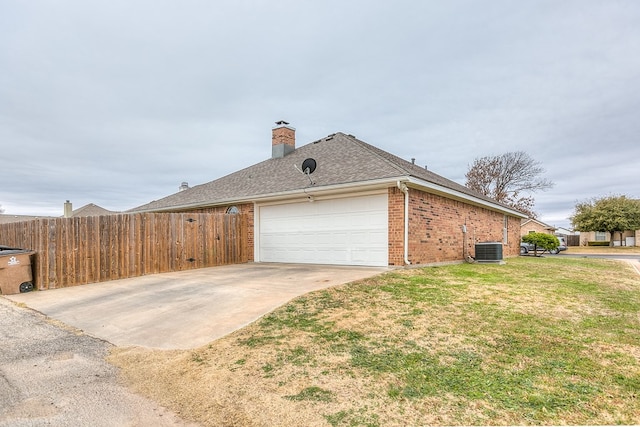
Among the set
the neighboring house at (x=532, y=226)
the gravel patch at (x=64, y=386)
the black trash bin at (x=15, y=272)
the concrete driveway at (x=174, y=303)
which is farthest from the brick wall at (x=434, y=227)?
the neighboring house at (x=532, y=226)

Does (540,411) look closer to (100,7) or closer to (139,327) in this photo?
(139,327)

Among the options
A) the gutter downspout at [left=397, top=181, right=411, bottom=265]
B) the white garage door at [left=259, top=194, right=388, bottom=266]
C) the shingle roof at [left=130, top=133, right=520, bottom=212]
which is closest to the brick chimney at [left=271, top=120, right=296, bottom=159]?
the shingle roof at [left=130, top=133, right=520, bottom=212]

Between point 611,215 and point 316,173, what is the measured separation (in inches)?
1600

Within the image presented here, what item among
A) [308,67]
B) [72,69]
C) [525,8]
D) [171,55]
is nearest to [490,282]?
[525,8]

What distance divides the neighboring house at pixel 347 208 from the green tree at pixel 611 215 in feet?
104

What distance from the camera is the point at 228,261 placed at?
1233 centimetres

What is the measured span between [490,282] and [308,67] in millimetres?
10812

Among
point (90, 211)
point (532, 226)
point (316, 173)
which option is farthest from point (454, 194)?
point (90, 211)

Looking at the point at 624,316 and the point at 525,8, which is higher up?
the point at 525,8

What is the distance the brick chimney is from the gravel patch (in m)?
11.8

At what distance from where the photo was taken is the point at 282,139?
1564 cm

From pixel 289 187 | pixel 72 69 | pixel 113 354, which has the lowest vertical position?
pixel 113 354

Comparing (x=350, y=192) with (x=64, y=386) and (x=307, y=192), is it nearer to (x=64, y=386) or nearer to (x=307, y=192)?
(x=307, y=192)

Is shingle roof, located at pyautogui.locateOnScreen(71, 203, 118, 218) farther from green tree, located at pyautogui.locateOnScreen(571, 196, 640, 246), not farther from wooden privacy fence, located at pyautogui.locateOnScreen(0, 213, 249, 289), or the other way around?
green tree, located at pyautogui.locateOnScreen(571, 196, 640, 246)
